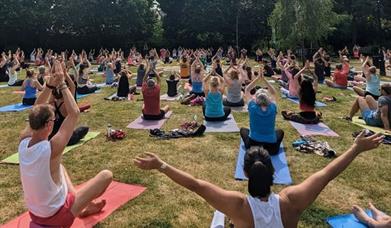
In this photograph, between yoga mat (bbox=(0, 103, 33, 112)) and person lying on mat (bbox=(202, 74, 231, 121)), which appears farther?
yoga mat (bbox=(0, 103, 33, 112))

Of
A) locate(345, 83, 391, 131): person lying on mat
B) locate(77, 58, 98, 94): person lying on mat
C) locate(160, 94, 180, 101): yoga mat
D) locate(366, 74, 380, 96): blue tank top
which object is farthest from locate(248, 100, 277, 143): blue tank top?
locate(77, 58, 98, 94): person lying on mat

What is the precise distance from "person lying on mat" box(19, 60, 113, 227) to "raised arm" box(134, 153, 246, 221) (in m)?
1.27

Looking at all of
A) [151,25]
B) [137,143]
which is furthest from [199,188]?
[151,25]

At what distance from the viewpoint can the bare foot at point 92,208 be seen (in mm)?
5344

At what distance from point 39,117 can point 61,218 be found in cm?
115

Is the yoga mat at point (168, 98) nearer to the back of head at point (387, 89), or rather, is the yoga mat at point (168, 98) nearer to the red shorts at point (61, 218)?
the back of head at point (387, 89)

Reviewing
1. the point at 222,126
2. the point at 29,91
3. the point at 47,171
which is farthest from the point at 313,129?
the point at 29,91

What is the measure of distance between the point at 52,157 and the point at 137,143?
4886mm

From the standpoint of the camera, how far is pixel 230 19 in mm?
47844

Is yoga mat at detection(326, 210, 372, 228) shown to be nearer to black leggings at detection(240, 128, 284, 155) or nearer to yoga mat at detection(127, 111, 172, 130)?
black leggings at detection(240, 128, 284, 155)

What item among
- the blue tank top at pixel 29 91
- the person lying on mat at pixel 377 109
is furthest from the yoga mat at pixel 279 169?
the blue tank top at pixel 29 91

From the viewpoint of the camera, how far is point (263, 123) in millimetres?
7734

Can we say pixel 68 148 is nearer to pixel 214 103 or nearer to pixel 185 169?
pixel 185 169

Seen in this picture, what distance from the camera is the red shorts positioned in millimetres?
4258
